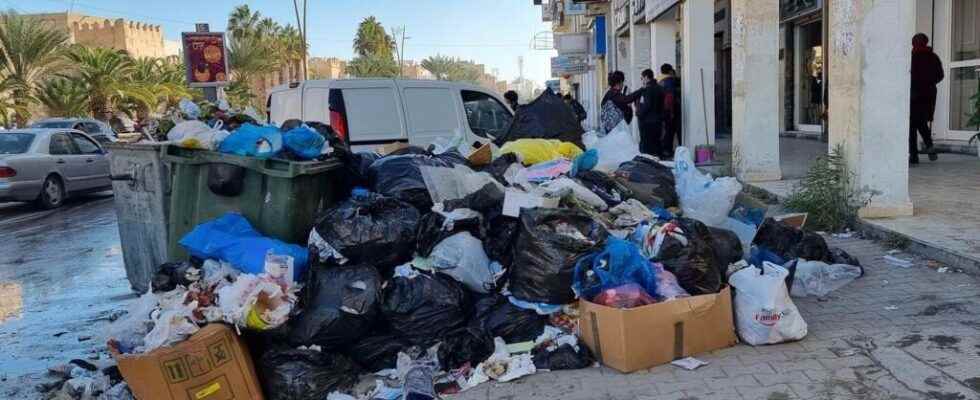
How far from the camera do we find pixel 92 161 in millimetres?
14250

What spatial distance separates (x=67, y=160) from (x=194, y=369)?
11.7 metres

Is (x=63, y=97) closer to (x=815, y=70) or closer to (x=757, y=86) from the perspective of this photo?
(x=815, y=70)

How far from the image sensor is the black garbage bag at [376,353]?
13.6 feet


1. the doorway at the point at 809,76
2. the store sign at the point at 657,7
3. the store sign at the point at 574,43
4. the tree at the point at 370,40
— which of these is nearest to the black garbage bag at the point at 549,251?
the store sign at the point at 657,7

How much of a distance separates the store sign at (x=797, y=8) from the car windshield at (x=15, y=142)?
14.9 meters

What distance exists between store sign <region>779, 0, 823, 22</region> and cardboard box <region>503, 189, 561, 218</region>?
12.5 meters

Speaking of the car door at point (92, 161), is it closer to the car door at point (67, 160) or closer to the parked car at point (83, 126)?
the car door at point (67, 160)


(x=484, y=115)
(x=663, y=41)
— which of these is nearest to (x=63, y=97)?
(x=663, y=41)

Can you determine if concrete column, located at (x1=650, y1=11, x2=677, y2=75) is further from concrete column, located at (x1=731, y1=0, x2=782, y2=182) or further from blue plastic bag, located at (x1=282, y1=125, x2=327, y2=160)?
blue plastic bag, located at (x1=282, y1=125, x2=327, y2=160)

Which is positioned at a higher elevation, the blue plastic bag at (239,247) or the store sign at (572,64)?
the store sign at (572,64)

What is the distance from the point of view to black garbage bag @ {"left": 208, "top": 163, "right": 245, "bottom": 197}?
16.6ft

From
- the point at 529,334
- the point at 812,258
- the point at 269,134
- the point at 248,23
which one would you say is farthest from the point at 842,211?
the point at 248,23

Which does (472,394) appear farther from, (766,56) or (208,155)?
(766,56)

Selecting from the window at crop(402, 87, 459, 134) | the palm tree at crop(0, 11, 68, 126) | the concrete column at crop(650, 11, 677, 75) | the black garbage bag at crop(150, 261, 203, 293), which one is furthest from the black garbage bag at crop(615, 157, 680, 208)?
the palm tree at crop(0, 11, 68, 126)
